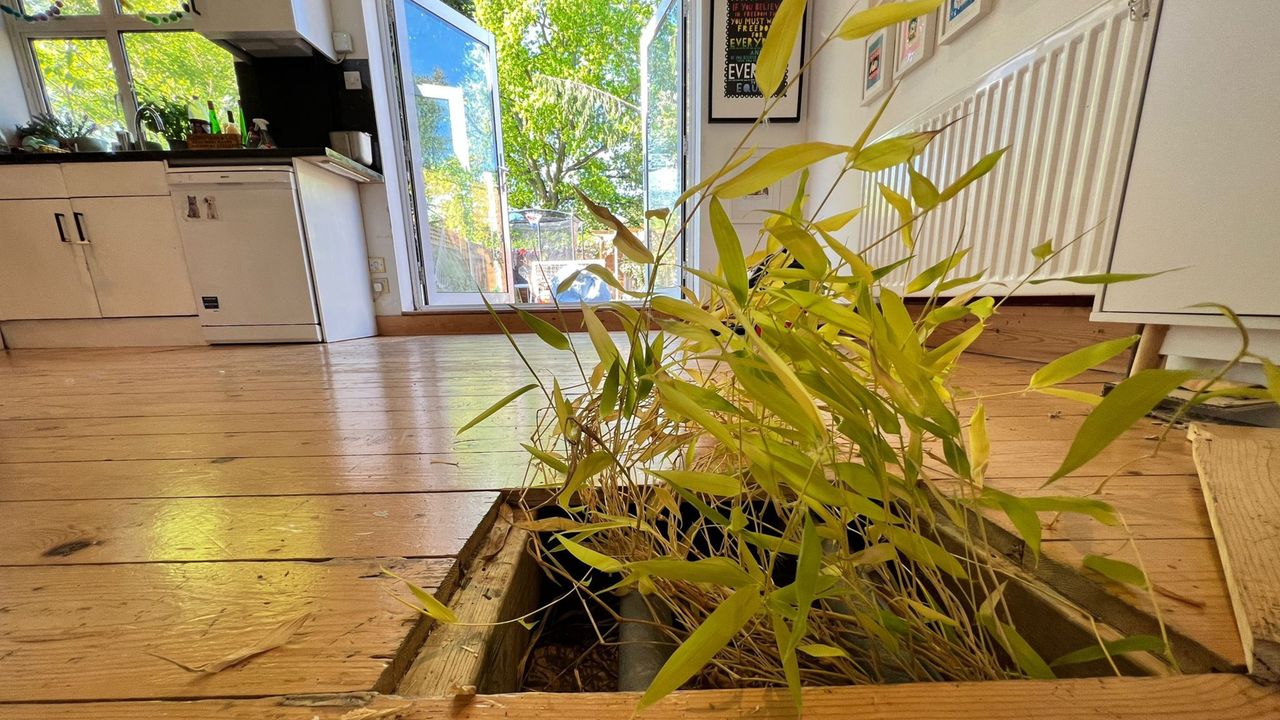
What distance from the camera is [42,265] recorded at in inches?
98.0

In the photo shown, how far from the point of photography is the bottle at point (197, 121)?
2645 millimetres

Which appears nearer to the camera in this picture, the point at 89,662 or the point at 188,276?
the point at 89,662

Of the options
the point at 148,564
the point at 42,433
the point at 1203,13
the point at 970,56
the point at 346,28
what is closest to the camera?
the point at 148,564

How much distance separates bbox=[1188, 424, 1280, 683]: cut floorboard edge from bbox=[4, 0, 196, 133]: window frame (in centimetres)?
458

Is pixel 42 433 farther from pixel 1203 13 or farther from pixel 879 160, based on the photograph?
pixel 1203 13

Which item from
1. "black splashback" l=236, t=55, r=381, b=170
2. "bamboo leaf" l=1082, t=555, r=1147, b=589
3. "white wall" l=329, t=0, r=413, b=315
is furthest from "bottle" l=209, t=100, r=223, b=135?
"bamboo leaf" l=1082, t=555, r=1147, b=589

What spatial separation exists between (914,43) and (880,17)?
84.7 inches

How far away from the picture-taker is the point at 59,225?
8.01 ft

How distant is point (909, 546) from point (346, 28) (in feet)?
12.5

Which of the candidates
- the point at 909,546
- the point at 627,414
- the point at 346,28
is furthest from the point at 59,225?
the point at 909,546

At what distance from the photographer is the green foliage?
5605 mm

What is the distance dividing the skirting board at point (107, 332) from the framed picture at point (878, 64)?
364 cm

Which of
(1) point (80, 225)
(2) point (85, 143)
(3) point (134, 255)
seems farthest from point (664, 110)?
(2) point (85, 143)

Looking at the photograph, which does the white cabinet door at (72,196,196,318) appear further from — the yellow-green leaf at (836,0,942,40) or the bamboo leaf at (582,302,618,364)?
the yellow-green leaf at (836,0,942,40)
